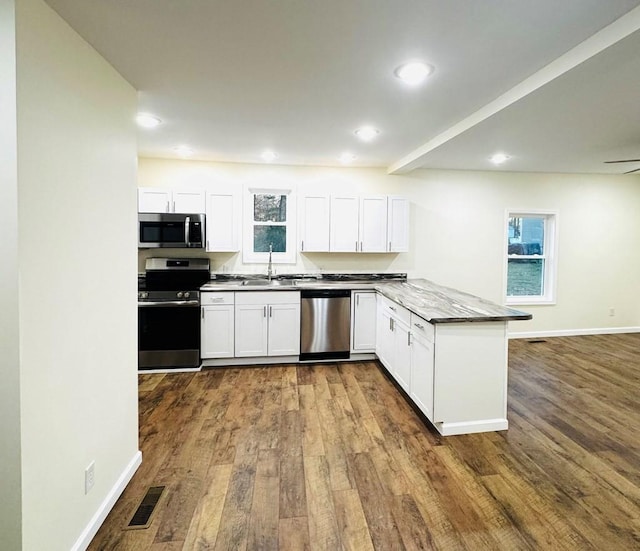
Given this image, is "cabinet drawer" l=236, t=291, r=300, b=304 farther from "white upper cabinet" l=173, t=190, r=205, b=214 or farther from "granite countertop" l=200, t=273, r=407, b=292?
"white upper cabinet" l=173, t=190, r=205, b=214

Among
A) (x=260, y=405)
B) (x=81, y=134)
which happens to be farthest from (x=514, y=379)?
(x=81, y=134)

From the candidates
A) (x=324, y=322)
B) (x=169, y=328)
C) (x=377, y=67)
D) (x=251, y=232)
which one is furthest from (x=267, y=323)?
(x=377, y=67)

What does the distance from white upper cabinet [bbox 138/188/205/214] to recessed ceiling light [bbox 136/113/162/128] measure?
1.08 metres

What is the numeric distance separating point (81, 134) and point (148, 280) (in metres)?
3.04

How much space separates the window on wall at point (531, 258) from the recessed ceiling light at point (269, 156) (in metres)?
3.63

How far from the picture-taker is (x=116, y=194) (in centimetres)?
206

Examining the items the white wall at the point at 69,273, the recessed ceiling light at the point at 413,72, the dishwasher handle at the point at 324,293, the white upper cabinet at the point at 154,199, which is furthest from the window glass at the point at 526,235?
the white wall at the point at 69,273

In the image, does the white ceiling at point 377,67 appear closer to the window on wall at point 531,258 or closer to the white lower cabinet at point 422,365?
the white lower cabinet at point 422,365

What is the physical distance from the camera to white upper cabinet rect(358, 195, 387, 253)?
4582 mm

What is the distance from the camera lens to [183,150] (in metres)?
4.14

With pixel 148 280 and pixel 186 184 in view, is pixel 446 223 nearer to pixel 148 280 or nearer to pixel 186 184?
pixel 186 184

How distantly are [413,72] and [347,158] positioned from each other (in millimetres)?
2308

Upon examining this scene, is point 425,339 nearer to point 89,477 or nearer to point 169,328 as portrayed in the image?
point 89,477

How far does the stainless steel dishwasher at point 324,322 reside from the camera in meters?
4.27
